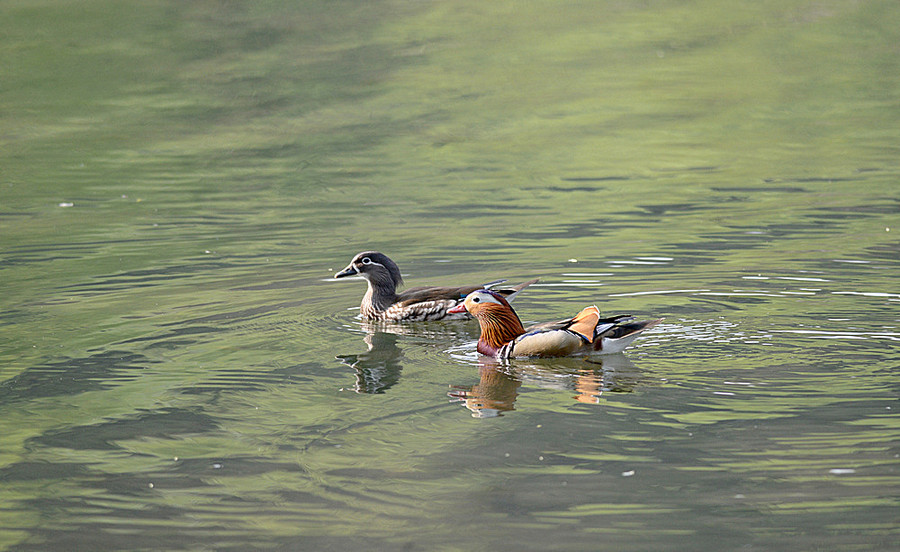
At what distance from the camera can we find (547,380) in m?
8.55

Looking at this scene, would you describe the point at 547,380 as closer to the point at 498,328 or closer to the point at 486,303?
the point at 498,328

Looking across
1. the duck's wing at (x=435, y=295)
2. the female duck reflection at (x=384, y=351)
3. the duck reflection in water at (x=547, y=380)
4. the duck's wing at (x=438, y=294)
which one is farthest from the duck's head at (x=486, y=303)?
the duck's wing at (x=435, y=295)

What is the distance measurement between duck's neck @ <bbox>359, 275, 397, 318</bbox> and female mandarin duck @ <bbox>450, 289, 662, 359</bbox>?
5.76ft

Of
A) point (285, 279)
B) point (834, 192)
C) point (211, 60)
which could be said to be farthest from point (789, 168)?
point (211, 60)

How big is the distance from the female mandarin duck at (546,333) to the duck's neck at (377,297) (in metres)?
1.75

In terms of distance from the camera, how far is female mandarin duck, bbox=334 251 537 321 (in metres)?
10.8

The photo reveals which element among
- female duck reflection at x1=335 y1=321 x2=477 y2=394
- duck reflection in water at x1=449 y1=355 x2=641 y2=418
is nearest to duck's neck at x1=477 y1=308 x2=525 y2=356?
duck reflection in water at x1=449 y1=355 x2=641 y2=418

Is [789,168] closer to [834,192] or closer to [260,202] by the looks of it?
[834,192]

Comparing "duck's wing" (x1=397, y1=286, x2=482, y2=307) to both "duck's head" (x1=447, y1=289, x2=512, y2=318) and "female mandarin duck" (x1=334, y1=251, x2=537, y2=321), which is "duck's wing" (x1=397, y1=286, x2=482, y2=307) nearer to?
A: "female mandarin duck" (x1=334, y1=251, x2=537, y2=321)

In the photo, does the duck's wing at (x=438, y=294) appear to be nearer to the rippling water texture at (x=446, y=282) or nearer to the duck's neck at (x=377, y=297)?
the duck's neck at (x=377, y=297)

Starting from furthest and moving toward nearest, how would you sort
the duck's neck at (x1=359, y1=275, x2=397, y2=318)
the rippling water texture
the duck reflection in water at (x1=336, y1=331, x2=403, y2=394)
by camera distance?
the duck's neck at (x1=359, y1=275, x2=397, y2=318) → the duck reflection in water at (x1=336, y1=331, x2=403, y2=394) → the rippling water texture

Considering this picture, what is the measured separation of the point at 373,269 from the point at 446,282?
1.17 m

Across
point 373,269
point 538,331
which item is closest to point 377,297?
point 373,269

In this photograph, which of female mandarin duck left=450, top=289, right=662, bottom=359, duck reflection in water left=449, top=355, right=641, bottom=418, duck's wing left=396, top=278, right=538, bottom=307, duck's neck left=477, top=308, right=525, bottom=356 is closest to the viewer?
duck reflection in water left=449, top=355, right=641, bottom=418
